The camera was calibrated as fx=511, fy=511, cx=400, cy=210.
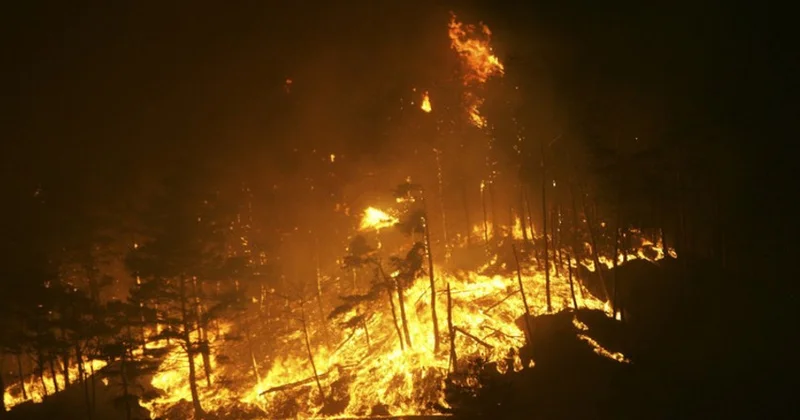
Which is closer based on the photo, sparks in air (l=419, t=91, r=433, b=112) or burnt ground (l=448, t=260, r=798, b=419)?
burnt ground (l=448, t=260, r=798, b=419)

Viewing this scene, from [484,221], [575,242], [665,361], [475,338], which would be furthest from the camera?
[484,221]

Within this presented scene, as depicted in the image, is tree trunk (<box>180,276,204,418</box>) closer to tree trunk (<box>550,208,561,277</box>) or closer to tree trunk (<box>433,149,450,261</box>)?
tree trunk (<box>433,149,450,261</box>)

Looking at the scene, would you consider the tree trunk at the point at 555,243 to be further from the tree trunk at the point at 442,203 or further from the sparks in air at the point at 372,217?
the sparks in air at the point at 372,217

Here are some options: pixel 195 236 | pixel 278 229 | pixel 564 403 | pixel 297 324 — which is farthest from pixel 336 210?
pixel 564 403

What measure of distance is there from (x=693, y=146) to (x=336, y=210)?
95.9ft

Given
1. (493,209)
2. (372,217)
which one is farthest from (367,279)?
(493,209)

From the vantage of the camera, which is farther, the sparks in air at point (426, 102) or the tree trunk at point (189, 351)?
the sparks in air at point (426, 102)

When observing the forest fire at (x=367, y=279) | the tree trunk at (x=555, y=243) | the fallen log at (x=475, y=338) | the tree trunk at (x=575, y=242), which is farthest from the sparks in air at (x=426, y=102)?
the fallen log at (x=475, y=338)

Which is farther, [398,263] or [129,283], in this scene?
[129,283]

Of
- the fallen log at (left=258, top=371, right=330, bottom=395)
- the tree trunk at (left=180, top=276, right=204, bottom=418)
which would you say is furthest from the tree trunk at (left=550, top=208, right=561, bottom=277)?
the tree trunk at (left=180, top=276, right=204, bottom=418)

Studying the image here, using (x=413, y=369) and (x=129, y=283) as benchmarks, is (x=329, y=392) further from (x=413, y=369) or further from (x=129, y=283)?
(x=129, y=283)

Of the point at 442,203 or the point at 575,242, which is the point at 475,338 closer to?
the point at 575,242

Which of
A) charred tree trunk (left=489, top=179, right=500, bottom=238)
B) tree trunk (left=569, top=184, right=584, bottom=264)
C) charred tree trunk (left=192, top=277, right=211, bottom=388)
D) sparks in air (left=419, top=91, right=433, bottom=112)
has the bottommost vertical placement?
charred tree trunk (left=192, top=277, right=211, bottom=388)

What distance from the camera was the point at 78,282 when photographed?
42250 mm
